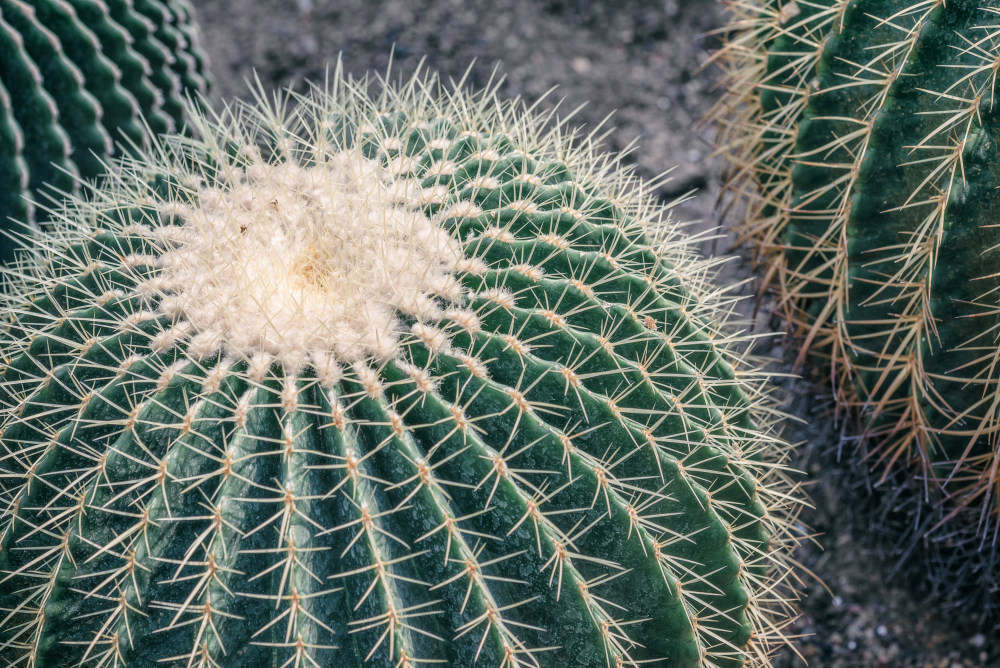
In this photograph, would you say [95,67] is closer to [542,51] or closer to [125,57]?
[125,57]

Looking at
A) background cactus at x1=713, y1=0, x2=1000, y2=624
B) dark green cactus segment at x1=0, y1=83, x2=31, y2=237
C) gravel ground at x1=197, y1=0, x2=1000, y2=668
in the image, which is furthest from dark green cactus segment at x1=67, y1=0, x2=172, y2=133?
background cactus at x1=713, y1=0, x2=1000, y2=624

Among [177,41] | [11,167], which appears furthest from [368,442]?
[177,41]

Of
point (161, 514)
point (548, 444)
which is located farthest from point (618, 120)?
point (161, 514)

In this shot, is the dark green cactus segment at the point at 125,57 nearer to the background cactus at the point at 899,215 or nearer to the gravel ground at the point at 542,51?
the gravel ground at the point at 542,51

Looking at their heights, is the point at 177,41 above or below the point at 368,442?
below

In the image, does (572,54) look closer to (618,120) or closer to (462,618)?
(618,120)
